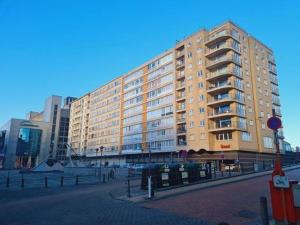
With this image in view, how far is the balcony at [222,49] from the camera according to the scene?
4838cm

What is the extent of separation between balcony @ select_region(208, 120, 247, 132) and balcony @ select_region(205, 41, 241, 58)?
13542mm

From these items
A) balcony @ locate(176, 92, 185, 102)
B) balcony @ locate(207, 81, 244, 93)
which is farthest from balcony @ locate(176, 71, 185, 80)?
balcony @ locate(207, 81, 244, 93)

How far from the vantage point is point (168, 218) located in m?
9.33

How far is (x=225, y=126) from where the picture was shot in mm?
46031

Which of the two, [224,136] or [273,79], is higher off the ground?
[273,79]

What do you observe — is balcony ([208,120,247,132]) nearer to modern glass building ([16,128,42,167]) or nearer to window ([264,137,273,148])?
window ([264,137,273,148])

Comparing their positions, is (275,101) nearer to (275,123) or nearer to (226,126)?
(226,126)

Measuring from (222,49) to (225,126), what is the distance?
14.7m

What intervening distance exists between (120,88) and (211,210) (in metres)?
70.7

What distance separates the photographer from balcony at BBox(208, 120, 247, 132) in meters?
44.5

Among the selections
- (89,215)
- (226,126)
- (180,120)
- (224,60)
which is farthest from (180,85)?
(89,215)

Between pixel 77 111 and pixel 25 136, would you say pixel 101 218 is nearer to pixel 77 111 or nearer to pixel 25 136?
pixel 77 111

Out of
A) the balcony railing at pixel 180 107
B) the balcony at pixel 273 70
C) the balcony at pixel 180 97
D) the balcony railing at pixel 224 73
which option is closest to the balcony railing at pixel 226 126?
the balcony railing at pixel 180 107

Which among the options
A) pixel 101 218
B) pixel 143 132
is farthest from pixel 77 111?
pixel 101 218
